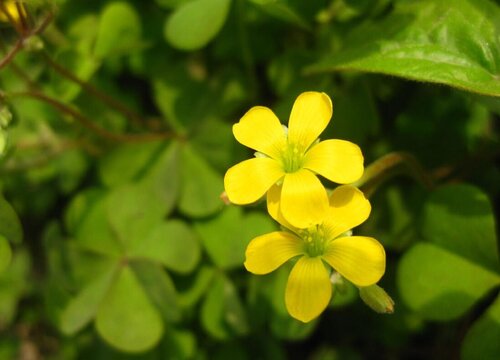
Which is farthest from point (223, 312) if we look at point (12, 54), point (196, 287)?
point (12, 54)

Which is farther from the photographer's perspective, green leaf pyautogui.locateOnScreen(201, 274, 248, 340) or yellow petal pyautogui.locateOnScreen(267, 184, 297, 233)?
green leaf pyautogui.locateOnScreen(201, 274, 248, 340)

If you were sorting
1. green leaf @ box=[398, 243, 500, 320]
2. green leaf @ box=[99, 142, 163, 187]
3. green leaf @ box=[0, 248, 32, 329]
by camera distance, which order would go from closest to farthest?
green leaf @ box=[398, 243, 500, 320] < green leaf @ box=[99, 142, 163, 187] < green leaf @ box=[0, 248, 32, 329]

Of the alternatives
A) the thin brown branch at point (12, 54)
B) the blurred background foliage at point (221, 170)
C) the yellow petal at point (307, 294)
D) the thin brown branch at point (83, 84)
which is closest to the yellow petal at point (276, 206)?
the yellow petal at point (307, 294)

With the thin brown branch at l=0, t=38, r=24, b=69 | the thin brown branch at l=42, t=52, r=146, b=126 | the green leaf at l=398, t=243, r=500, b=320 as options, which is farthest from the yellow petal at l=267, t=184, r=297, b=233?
the thin brown branch at l=42, t=52, r=146, b=126

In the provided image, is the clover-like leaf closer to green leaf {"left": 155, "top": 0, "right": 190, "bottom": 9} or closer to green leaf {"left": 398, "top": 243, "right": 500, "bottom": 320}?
green leaf {"left": 398, "top": 243, "right": 500, "bottom": 320}

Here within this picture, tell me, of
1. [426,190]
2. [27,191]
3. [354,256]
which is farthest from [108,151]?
[354,256]

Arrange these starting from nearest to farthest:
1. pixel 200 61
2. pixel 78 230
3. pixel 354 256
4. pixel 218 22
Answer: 1. pixel 354 256
2. pixel 218 22
3. pixel 78 230
4. pixel 200 61

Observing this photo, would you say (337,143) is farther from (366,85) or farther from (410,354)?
(410,354)
